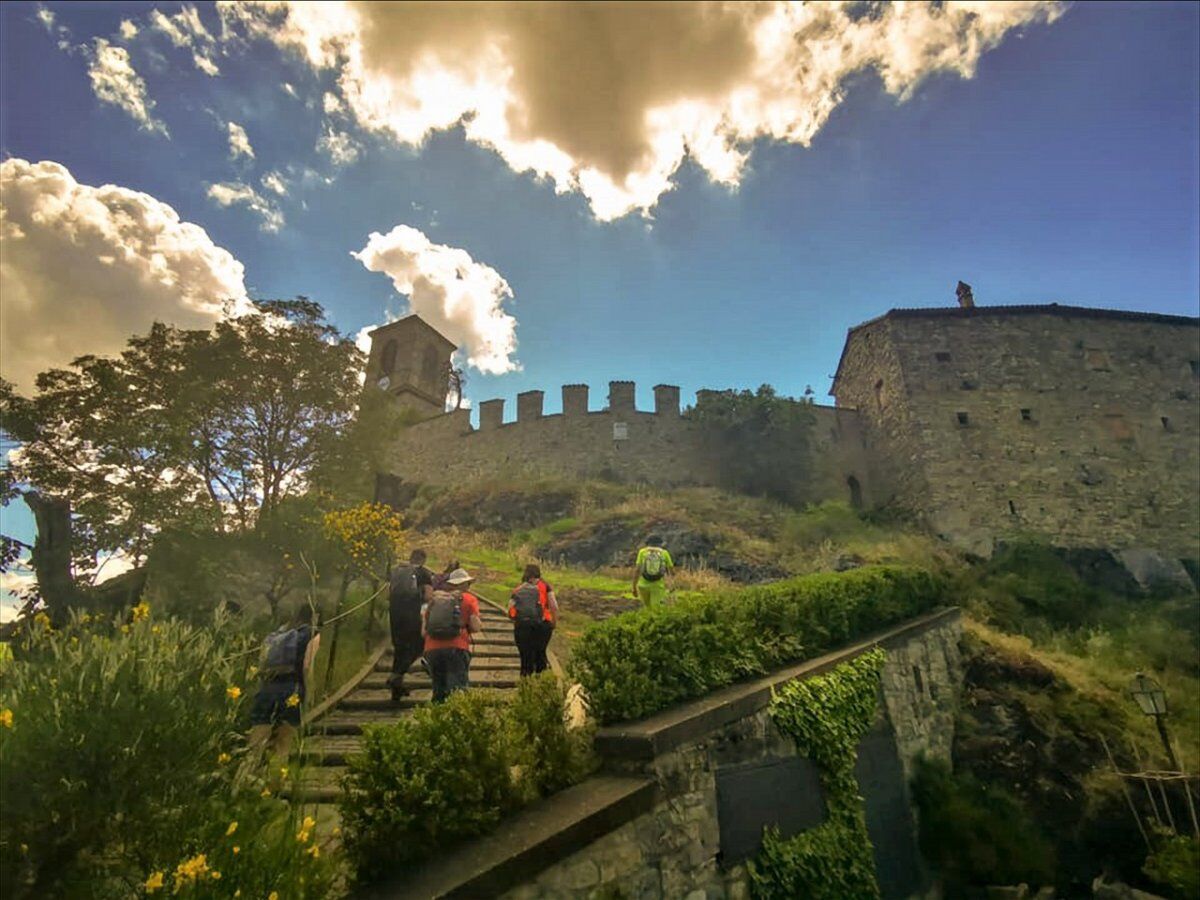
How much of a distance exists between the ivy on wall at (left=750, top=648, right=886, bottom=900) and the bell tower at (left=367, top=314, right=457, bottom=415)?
3295 cm

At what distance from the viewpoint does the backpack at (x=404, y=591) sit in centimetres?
781

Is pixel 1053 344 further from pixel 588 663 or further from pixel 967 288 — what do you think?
pixel 588 663

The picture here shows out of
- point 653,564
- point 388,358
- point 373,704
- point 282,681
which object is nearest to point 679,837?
point 282,681

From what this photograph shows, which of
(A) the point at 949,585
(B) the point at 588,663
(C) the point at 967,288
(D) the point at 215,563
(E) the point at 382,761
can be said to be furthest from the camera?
(C) the point at 967,288

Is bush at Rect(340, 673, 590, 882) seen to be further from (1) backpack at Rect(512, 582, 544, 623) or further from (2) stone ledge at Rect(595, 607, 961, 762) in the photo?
(1) backpack at Rect(512, 582, 544, 623)

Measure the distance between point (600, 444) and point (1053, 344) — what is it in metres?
18.9

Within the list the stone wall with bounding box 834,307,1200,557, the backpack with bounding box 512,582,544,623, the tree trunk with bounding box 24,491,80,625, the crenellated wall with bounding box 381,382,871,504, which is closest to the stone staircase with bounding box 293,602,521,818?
the backpack with bounding box 512,582,544,623

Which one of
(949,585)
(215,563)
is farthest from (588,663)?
(949,585)

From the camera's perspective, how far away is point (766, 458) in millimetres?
25906

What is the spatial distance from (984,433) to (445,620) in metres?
22.6

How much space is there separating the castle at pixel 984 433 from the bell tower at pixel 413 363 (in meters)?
10.0

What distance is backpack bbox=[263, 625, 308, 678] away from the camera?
220 inches

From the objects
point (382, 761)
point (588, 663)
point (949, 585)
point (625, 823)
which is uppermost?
point (949, 585)

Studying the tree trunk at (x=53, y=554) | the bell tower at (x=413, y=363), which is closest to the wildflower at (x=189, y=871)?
the tree trunk at (x=53, y=554)
